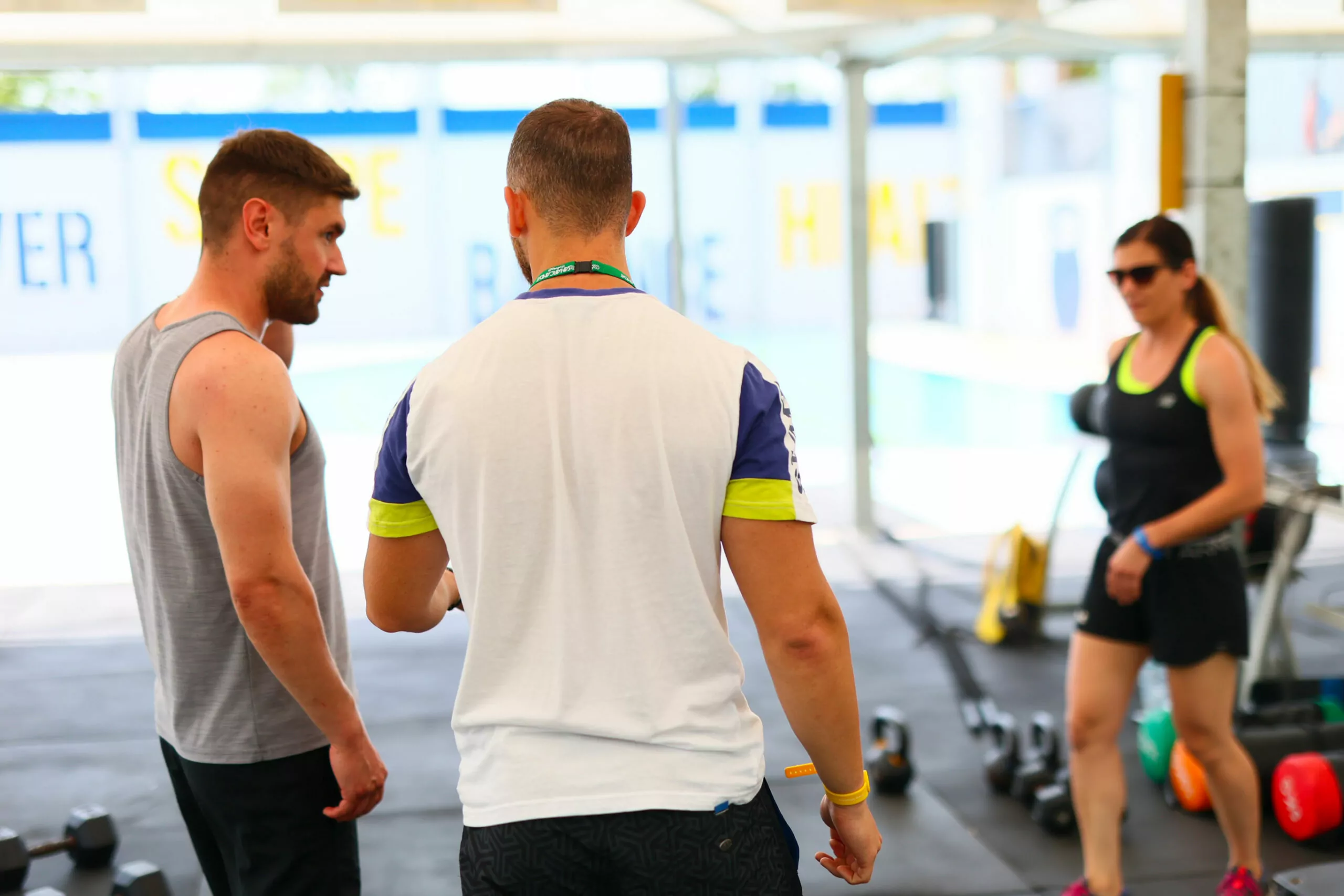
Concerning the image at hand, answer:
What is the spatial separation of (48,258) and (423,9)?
28.1 ft

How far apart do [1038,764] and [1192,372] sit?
144cm

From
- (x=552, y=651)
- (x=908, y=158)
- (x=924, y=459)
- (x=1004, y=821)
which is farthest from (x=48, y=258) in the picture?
(x=908, y=158)

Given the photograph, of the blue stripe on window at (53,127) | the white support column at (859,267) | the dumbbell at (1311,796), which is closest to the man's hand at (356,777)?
the dumbbell at (1311,796)

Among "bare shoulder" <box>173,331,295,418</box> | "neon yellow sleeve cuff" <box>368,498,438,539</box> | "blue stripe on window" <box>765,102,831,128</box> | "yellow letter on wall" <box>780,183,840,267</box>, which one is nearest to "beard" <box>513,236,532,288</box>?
"neon yellow sleeve cuff" <box>368,498,438,539</box>

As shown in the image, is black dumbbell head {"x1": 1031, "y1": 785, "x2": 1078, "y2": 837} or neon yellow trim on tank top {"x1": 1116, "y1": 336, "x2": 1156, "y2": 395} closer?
neon yellow trim on tank top {"x1": 1116, "y1": 336, "x2": 1156, "y2": 395}

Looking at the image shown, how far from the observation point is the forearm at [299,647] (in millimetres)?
1625

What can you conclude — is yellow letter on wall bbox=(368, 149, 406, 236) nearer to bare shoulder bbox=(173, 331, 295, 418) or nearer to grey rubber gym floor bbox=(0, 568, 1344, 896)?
grey rubber gym floor bbox=(0, 568, 1344, 896)

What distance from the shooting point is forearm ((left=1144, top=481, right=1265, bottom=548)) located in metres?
2.51

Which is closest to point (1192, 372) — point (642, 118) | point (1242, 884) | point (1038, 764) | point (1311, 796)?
point (1242, 884)

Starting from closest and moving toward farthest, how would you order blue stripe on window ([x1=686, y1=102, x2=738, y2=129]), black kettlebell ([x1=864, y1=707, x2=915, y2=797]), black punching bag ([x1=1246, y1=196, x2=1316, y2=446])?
black kettlebell ([x1=864, y1=707, x2=915, y2=797])
black punching bag ([x1=1246, y1=196, x2=1316, y2=446])
blue stripe on window ([x1=686, y1=102, x2=738, y2=129])

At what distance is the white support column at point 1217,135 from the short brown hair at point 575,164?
297 cm

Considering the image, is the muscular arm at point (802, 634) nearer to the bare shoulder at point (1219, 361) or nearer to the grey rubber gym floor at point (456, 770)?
the bare shoulder at point (1219, 361)

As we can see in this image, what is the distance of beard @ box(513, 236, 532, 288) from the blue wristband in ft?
5.51

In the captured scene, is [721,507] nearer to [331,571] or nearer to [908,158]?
[331,571]
